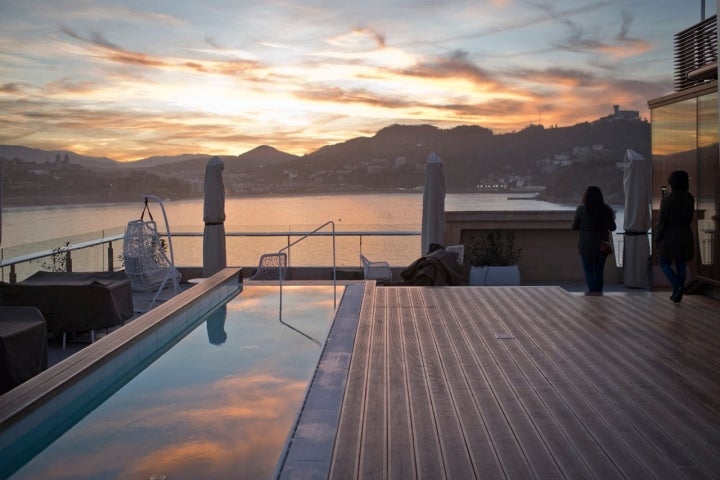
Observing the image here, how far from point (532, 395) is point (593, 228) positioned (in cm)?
422

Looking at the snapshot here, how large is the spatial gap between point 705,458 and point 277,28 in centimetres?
1305

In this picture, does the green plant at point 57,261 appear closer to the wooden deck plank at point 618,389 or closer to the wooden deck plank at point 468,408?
the wooden deck plank at point 468,408

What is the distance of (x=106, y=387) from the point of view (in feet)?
14.7

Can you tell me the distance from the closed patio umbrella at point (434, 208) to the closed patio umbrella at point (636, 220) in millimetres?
2689

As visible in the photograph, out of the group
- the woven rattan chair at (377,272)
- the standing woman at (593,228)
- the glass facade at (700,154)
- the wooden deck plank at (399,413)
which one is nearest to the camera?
the wooden deck plank at (399,413)

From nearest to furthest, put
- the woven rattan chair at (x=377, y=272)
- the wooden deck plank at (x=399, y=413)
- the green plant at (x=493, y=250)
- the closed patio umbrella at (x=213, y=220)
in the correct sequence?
the wooden deck plank at (x=399, y=413) < the woven rattan chair at (x=377, y=272) < the closed patio umbrella at (x=213, y=220) < the green plant at (x=493, y=250)

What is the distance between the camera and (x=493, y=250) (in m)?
9.98

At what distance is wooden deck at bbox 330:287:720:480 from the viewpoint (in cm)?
273

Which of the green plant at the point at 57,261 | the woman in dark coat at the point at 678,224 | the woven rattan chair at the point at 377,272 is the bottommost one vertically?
the woven rattan chair at the point at 377,272

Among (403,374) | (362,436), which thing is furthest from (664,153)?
(362,436)

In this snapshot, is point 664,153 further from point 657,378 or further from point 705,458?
point 705,458

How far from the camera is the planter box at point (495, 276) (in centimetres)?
955

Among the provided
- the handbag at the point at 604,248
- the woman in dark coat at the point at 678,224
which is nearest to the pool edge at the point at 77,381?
the handbag at the point at 604,248

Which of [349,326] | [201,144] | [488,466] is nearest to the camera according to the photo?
[488,466]
